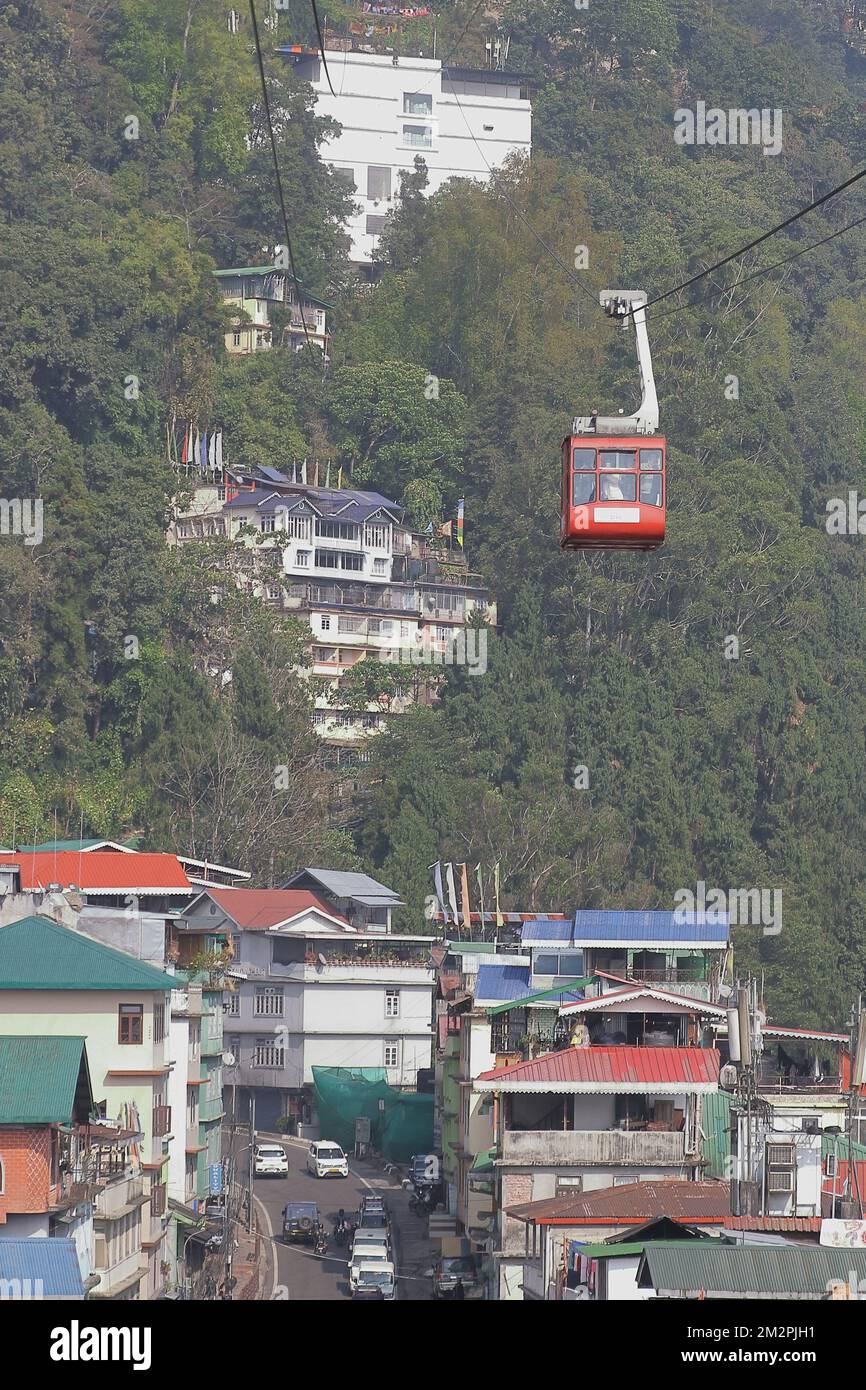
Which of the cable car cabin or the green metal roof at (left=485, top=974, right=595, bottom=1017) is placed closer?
the cable car cabin

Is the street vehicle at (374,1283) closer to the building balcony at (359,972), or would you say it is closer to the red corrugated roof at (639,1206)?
the red corrugated roof at (639,1206)

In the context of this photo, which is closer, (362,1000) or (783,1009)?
(362,1000)

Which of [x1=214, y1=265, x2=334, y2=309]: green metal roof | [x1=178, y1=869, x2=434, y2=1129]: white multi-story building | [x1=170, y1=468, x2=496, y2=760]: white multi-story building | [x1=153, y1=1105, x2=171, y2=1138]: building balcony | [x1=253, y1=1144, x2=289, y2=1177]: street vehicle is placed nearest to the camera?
[x1=153, y1=1105, x2=171, y2=1138]: building balcony

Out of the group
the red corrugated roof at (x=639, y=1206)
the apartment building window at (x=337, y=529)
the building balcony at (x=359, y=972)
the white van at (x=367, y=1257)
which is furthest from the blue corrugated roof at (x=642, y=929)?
the apartment building window at (x=337, y=529)

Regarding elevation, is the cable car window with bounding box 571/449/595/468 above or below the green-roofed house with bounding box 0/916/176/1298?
above

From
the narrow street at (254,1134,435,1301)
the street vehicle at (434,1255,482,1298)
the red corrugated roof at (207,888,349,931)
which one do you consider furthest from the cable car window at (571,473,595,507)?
the red corrugated roof at (207,888,349,931)

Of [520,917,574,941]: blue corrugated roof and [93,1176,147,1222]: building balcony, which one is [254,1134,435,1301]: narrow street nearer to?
[93,1176,147,1222]: building balcony

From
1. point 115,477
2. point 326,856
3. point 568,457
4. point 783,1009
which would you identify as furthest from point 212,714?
point 568,457
